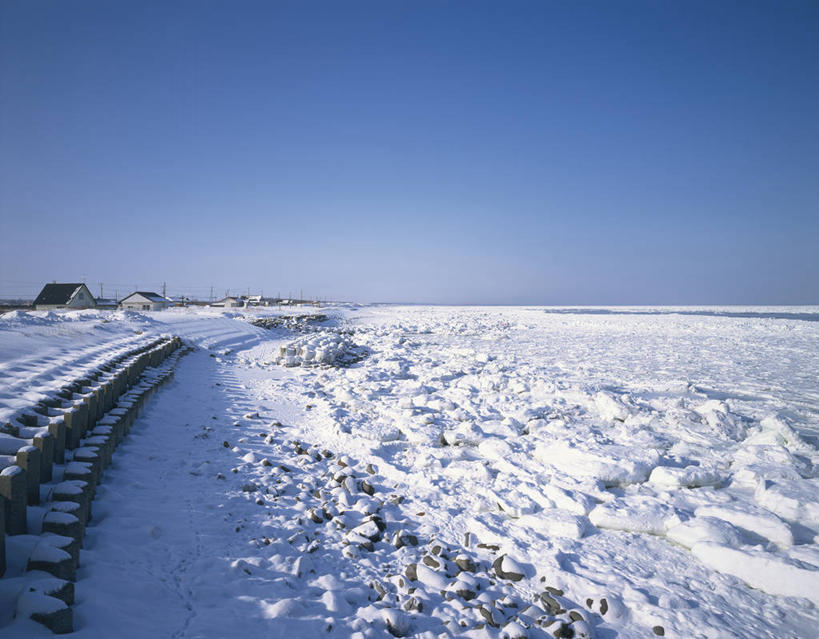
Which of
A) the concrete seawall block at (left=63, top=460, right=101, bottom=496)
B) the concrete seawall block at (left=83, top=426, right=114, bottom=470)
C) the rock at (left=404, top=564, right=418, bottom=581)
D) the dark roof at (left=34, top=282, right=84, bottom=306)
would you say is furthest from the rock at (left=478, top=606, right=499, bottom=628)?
the dark roof at (left=34, top=282, right=84, bottom=306)

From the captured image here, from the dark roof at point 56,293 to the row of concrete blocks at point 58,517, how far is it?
3635 cm

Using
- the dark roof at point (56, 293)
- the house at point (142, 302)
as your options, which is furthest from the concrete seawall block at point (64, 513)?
the house at point (142, 302)

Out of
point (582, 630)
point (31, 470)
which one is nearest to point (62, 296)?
point (31, 470)

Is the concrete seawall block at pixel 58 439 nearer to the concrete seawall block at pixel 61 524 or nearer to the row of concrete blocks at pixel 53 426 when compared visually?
the row of concrete blocks at pixel 53 426

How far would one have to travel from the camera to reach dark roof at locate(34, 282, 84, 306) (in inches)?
1196

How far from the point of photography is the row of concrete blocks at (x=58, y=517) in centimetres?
187

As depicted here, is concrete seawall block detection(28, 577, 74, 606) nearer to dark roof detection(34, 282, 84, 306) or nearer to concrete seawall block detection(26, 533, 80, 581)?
concrete seawall block detection(26, 533, 80, 581)

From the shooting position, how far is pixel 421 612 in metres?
2.64

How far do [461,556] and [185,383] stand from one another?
737 cm

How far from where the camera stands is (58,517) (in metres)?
2.47

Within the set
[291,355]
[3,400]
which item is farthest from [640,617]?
[291,355]

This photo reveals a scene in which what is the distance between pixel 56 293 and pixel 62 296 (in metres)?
0.74

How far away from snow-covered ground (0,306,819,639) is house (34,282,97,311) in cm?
3009

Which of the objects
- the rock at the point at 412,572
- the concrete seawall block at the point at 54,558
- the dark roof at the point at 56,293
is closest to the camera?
the concrete seawall block at the point at 54,558
